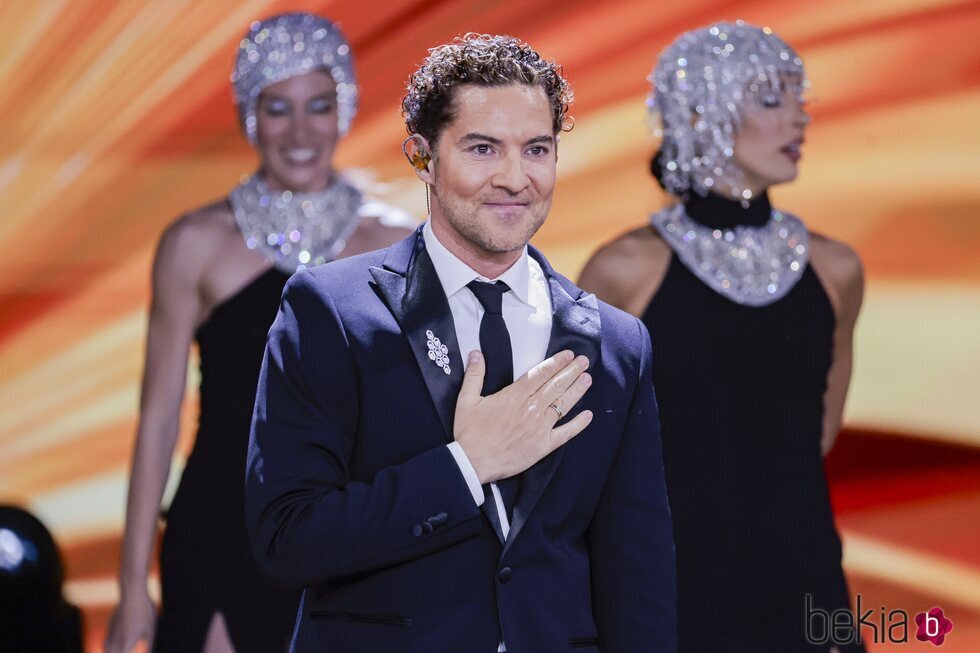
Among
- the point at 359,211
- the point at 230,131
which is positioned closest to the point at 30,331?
the point at 230,131

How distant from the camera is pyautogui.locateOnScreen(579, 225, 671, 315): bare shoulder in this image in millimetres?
3326

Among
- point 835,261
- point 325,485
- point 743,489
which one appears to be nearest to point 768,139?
point 835,261

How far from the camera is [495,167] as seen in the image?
191cm

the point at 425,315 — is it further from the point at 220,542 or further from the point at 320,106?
the point at 320,106

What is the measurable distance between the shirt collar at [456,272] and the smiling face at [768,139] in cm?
152

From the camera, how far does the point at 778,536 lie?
3215 mm

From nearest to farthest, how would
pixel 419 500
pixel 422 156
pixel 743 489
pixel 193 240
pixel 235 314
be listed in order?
pixel 419 500, pixel 422 156, pixel 743 489, pixel 235 314, pixel 193 240

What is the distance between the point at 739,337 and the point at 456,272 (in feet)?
4.76

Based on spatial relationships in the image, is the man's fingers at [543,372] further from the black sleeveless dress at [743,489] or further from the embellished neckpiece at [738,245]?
the embellished neckpiece at [738,245]

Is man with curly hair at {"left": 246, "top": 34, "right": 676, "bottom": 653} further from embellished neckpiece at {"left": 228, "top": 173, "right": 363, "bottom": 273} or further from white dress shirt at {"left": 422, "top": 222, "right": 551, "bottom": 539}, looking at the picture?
embellished neckpiece at {"left": 228, "top": 173, "right": 363, "bottom": 273}

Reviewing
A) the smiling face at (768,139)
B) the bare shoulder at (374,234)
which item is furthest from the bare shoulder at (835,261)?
the bare shoulder at (374,234)

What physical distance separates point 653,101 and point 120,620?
1.76 m

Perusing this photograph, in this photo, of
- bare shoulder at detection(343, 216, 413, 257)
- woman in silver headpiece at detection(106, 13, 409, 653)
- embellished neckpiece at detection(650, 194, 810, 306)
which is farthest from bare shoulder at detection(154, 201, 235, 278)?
embellished neckpiece at detection(650, 194, 810, 306)

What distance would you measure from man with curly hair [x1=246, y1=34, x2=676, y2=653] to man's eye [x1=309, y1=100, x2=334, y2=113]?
1522mm
